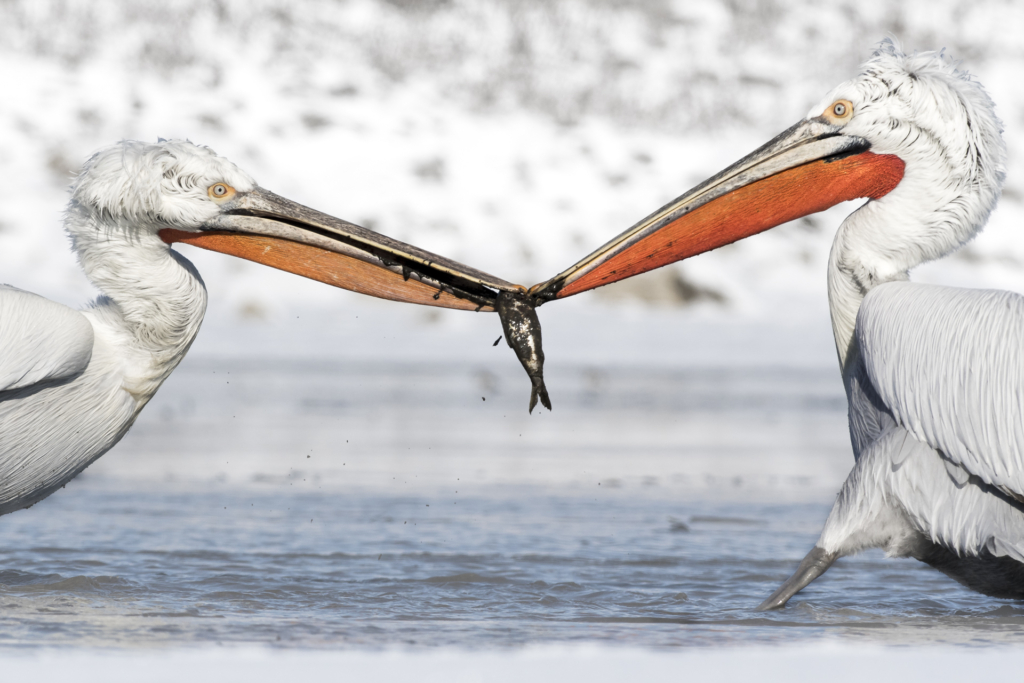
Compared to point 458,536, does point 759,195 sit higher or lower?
higher

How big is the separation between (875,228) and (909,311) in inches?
17.5

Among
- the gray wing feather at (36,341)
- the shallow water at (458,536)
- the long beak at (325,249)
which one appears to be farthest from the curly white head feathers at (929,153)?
the gray wing feather at (36,341)

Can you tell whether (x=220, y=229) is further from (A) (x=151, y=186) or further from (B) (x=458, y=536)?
(B) (x=458, y=536)

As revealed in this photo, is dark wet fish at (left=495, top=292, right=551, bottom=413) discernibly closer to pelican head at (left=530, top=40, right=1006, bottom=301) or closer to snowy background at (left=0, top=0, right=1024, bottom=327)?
pelican head at (left=530, top=40, right=1006, bottom=301)

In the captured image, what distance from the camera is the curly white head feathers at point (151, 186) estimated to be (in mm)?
4887

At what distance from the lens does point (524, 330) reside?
4680 millimetres

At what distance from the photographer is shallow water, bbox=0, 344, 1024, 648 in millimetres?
4355

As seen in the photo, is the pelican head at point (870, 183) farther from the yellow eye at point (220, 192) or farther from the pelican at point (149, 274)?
the yellow eye at point (220, 192)

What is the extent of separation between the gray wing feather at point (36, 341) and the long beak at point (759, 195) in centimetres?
177

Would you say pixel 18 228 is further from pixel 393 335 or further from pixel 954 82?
pixel 954 82

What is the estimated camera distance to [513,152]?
27.7 metres

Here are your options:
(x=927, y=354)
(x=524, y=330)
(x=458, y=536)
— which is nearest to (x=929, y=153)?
(x=927, y=354)

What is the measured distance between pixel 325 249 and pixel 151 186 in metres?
0.69

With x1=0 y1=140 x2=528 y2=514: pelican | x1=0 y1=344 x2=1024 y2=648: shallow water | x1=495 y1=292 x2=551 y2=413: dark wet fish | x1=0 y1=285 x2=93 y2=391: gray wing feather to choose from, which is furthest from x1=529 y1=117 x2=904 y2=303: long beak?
x1=0 y1=285 x2=93 y2=391: gray wing feather
